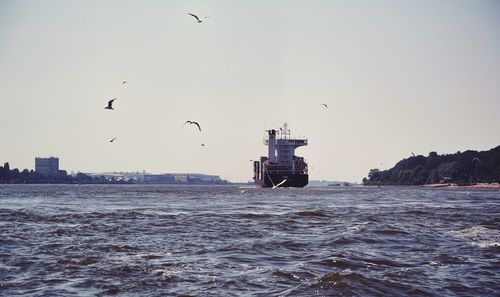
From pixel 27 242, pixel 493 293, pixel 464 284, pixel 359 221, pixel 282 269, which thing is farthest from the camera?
pixel 359 221

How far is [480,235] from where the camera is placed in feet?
83.9

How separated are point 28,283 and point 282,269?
6.89 metres

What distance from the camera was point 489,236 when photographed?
25078mm

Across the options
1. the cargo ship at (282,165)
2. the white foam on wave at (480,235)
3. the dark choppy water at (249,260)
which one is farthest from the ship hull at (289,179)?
the white foam on wave at (480,235)

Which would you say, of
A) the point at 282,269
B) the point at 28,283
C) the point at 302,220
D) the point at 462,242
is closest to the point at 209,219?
the point at 302,220

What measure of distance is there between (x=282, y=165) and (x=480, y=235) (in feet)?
389

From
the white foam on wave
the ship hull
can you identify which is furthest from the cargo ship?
the white foam on wave

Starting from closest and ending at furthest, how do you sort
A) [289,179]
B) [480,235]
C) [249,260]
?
1. [249,260]
2. [480,235]
3. [289,179]

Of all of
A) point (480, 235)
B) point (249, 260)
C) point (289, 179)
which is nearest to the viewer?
point (249, 260)

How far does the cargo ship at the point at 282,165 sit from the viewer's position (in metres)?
141

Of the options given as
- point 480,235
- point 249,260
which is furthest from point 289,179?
point 249,260

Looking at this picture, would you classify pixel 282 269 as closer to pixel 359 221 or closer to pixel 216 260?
pixel 216 260

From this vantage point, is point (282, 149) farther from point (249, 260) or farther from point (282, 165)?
point (249, 260)

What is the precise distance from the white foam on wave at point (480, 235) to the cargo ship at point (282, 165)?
358 ft
